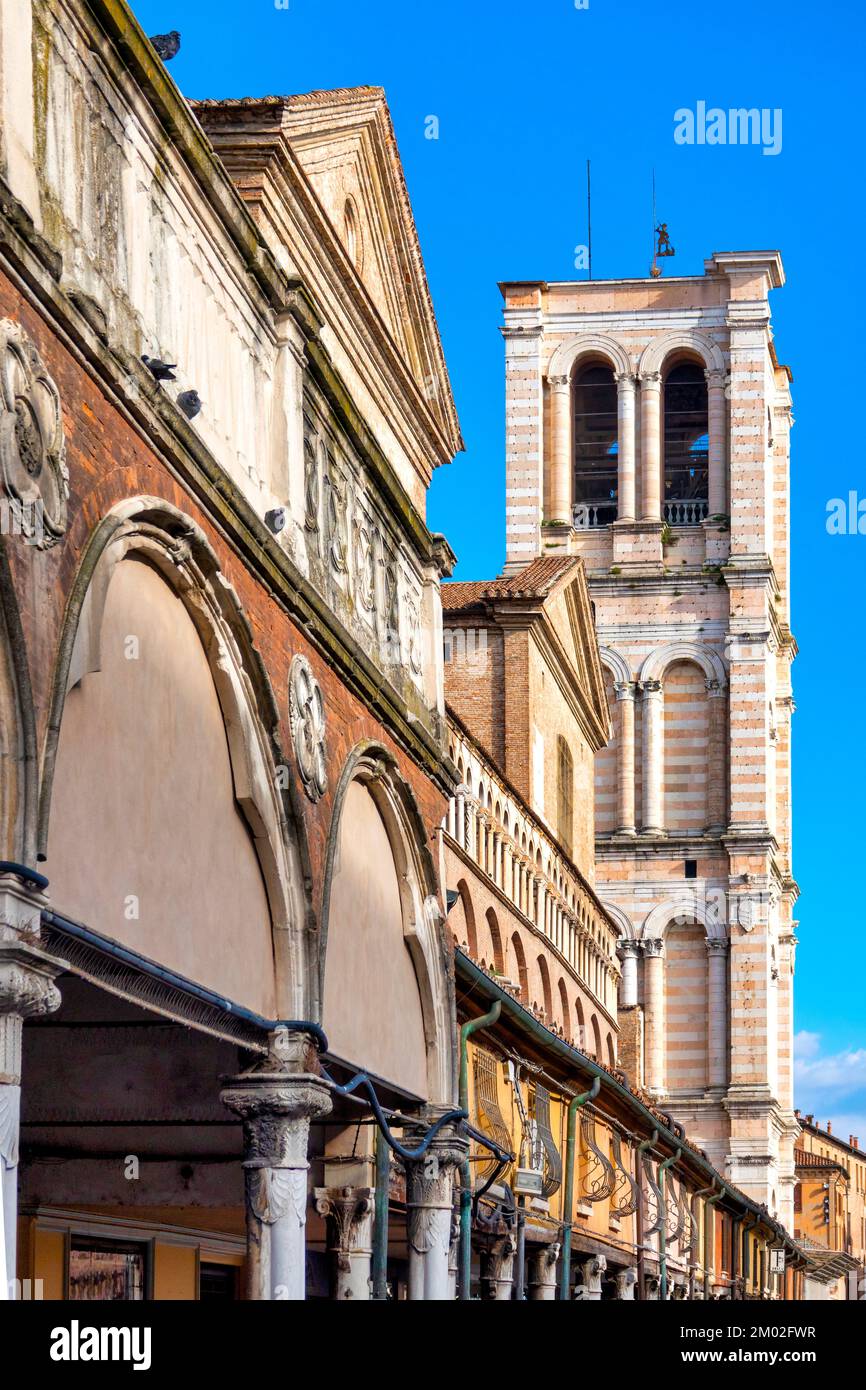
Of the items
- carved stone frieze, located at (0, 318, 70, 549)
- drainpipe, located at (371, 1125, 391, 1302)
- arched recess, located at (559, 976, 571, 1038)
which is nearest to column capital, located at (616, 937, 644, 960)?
arched recess, located at (559, 976, 571, 1038)

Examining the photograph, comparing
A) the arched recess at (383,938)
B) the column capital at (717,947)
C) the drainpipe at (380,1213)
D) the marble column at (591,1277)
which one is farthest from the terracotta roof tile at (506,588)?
the drainpipe at (380,1213)

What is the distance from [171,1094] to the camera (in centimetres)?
1516

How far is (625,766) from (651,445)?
28.7 ft

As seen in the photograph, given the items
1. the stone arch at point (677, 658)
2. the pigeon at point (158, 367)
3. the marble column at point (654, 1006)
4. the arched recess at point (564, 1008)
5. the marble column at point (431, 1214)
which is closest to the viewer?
the pigeon at point (158, 367)

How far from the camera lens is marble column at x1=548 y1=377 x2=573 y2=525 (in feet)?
219

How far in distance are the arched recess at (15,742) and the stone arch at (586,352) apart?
194 feet

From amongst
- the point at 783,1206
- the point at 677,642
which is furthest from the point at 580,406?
the point at 783,1206

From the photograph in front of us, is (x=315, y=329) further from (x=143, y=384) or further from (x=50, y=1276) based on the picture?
(x=50, y=1276)

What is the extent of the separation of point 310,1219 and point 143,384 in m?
10.7

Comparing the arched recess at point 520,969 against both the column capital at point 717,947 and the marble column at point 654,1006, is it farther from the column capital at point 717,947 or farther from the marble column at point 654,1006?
the column capital at point 717,947

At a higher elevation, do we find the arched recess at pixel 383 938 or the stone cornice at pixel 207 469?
the stone cornice at pixel 207 469

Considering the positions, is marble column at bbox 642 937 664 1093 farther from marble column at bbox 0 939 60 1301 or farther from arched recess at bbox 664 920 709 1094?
marble column at bbox 0 939 60 1301

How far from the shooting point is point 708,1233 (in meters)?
47.2

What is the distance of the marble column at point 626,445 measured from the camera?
67.0 meters
